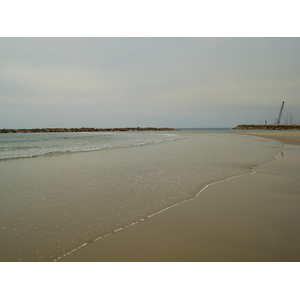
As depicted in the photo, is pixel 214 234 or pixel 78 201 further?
pixel 78 201

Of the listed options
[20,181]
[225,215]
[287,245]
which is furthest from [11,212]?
[287,245]

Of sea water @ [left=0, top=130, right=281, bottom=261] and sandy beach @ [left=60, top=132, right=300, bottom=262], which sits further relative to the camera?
sea water @ [left=0, top=130, right=281, bottom=261]

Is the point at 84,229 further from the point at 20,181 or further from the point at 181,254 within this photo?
the point at 20,181

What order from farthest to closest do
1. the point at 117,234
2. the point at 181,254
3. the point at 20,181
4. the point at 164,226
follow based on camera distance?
the point at 20,181 → the point at 164,226 → the point at 117,234 → the point at 181,254

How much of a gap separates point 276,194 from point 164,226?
3401mm

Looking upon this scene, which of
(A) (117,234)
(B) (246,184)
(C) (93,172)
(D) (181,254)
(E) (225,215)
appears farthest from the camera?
(C) (93,172)

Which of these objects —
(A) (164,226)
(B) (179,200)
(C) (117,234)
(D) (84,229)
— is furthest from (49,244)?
(B) (179,200)

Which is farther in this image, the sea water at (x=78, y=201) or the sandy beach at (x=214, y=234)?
the sea water at (x=78, y=201)

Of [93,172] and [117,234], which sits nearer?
[117,234]

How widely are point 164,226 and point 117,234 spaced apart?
802 millimetres

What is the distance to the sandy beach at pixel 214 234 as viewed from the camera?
302 centimetres

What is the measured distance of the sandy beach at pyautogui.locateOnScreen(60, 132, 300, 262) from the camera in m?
3.02

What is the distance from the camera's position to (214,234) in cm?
357

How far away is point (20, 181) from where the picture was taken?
7.22 metres
